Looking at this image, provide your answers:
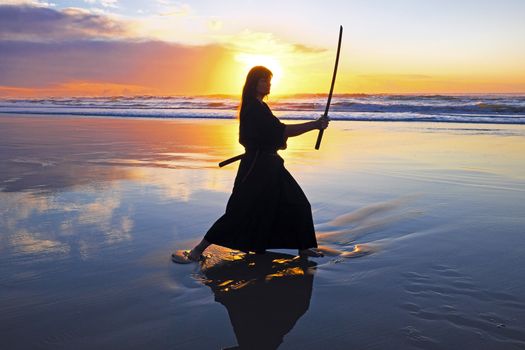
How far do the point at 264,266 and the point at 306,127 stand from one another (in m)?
1.16

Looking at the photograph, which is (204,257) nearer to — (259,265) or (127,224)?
(259,265)

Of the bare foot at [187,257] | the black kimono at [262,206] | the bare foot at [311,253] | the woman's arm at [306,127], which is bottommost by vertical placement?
the bare foot at [187,257]

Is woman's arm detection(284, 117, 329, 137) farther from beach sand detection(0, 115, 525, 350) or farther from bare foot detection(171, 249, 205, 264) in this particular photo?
bare foot detection(171, 249, 205, 264)

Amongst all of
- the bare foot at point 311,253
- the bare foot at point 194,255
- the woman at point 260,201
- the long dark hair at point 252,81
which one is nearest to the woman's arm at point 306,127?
the woman at point 260,201

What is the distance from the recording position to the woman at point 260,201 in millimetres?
4027

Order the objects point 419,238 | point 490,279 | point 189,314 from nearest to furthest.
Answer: point 189,314
point 490,279
point 419,238

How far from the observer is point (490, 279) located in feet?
11.9

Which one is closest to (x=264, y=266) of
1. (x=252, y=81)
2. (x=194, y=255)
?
(x=194, y=255)

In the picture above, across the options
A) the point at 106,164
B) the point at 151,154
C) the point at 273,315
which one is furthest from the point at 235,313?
the point at 151,154

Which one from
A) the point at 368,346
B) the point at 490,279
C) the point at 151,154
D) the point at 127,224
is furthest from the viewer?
the point at 151,154

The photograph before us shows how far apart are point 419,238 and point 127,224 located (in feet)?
9.59

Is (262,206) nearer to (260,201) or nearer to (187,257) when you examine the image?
(260,201)

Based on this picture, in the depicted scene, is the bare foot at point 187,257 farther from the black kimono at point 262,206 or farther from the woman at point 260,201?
the black kimono at point 262,206

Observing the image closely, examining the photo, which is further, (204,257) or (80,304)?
(204,257)
